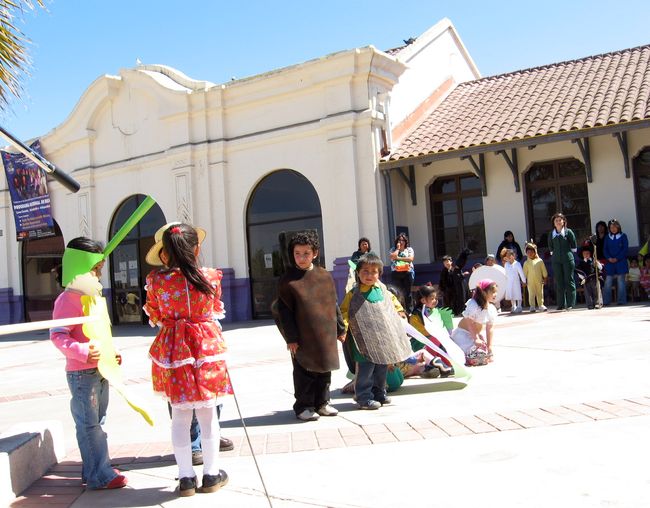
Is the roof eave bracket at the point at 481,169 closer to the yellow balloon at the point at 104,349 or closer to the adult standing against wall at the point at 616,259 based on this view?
the adult standing against wall at the point at 616,259

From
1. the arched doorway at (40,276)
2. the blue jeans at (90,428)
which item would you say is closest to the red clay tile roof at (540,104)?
the blue jeans at (90,428)

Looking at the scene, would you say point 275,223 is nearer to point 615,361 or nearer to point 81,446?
point 615,361

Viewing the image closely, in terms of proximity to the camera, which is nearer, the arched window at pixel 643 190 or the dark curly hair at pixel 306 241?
the dark curly hair at pixel 306 241

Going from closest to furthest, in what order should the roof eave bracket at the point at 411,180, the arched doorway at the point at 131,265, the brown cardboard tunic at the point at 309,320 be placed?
the brown cardboard tunic at the point at 309,320
the roof eave bracket at the point at 411,180
the arched doorway at the point at 131,265

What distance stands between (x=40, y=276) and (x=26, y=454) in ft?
59.6

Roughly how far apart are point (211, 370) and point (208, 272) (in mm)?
546

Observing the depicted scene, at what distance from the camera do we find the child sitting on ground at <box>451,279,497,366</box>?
23.1ft

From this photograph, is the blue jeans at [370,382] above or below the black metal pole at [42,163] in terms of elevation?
below

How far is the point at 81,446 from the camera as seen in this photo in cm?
389

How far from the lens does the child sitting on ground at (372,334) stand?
5.44m

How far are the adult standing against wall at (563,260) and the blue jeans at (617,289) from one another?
2.29 feet

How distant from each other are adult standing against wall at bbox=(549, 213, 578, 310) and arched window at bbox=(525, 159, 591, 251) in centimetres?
196

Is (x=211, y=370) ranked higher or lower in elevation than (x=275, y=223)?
lower

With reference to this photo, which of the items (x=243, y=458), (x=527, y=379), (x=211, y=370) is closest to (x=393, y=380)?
(x=527, y=379)
